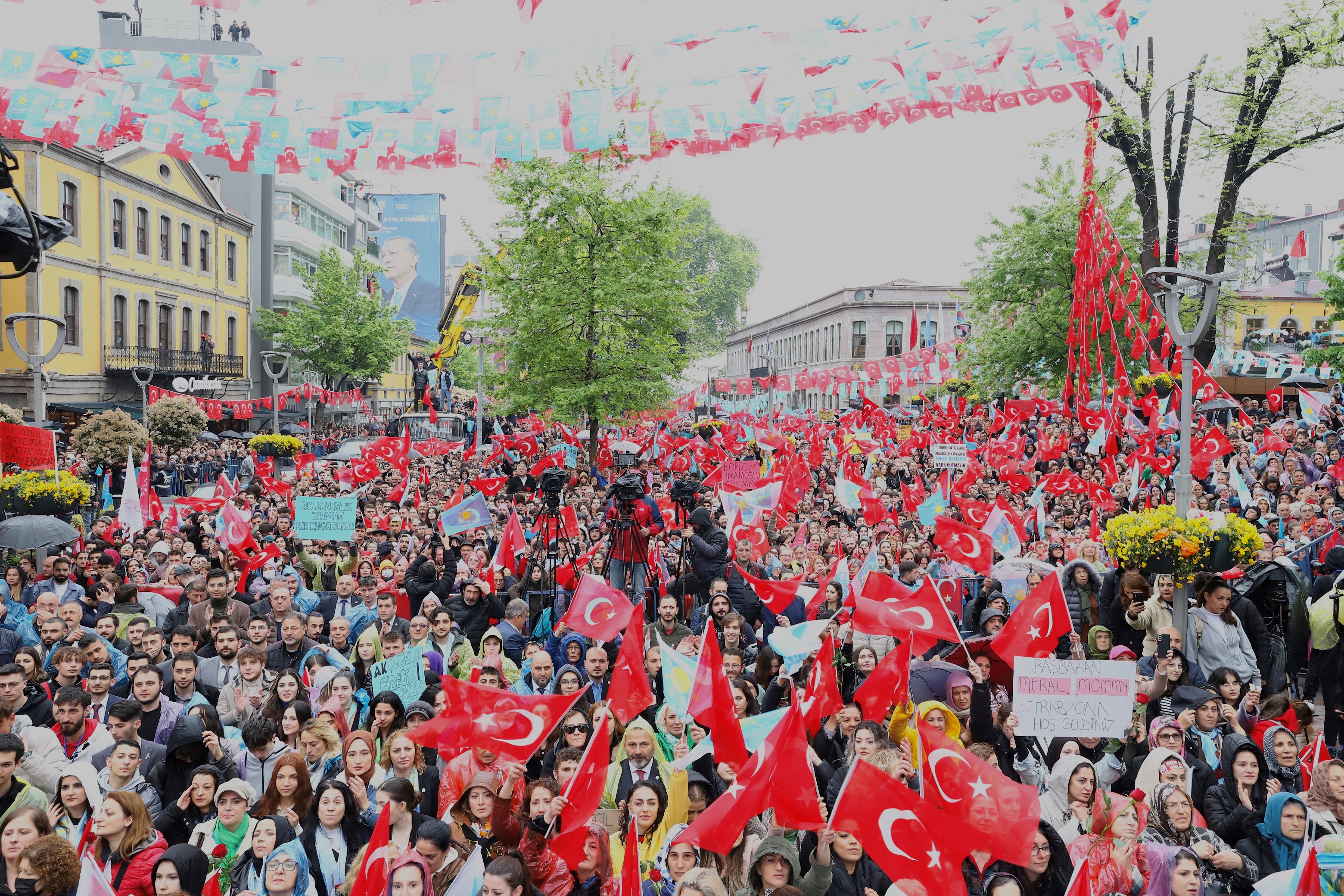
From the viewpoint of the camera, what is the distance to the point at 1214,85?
22031 mm

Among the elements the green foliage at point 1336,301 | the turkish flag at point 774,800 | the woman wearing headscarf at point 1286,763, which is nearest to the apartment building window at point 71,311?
the turkish flag at point 774,800

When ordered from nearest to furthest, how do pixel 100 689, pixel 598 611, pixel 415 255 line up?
pixel 100 689 → pixel 598 611 → pixel 415 255

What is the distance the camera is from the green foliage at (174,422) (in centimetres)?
2883

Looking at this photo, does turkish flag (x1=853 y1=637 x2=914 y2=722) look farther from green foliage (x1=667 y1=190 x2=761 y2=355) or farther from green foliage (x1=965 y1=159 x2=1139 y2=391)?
green foliage (x1=667 y1=190 x2=761 y2=355)

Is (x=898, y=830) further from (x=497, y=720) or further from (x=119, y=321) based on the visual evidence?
(x=119, y=321)

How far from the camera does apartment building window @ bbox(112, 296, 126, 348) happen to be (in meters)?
37.7

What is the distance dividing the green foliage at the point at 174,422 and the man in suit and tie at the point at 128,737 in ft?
78.6

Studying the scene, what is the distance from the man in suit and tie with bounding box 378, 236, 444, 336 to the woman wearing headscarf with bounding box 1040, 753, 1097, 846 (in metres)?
66.9

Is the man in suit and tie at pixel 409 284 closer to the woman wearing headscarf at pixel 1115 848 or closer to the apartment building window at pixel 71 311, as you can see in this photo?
the apartment building window at pixel 71 311

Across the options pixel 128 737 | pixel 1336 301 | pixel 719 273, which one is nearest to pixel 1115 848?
pixel 128 737

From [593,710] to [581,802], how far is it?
150cm

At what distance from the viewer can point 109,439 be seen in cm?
2325

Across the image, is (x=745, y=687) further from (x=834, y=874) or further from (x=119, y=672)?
(x=119, y=672)

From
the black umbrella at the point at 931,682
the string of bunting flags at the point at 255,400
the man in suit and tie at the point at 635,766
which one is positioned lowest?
the man in suit and tie at the point at 635,766
